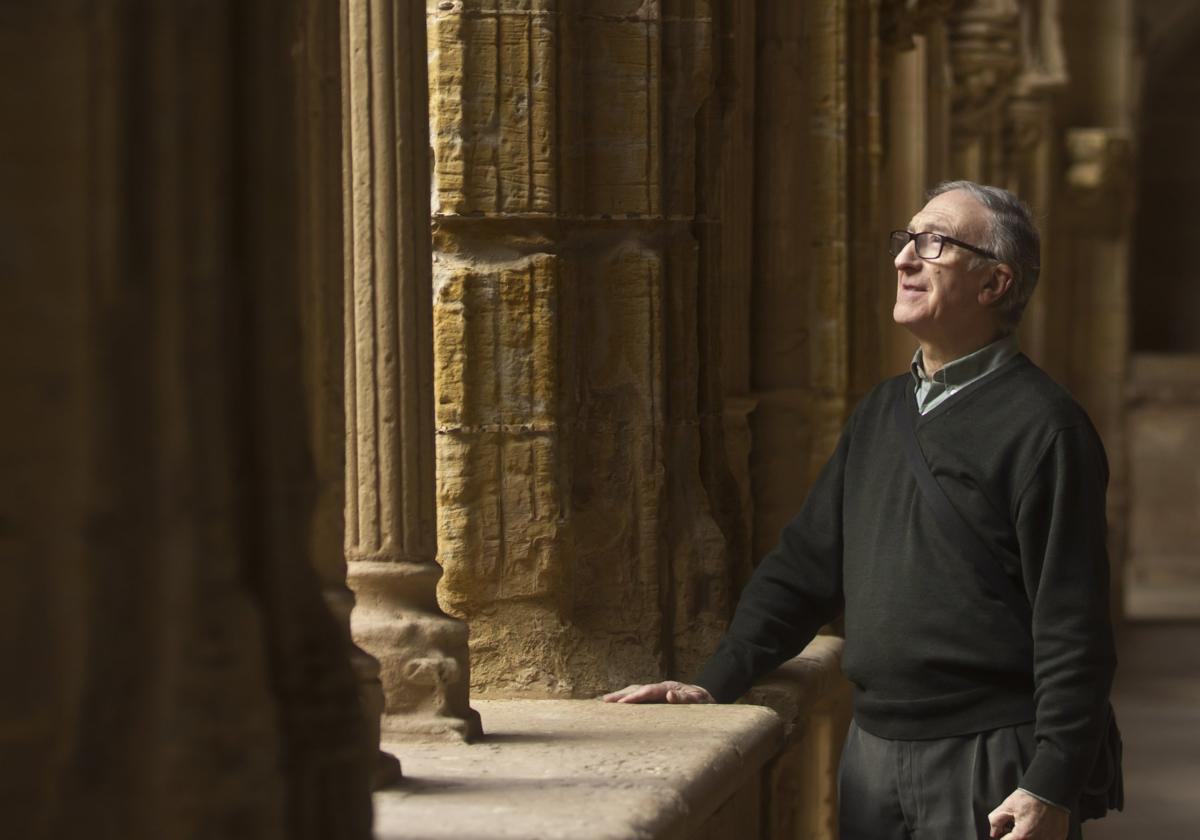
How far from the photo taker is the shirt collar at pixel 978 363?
10.5ft

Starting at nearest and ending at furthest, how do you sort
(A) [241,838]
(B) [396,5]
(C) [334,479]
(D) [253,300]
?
(A) [241,838], (D) [253,300], (C) [334,479], (B) [396,5]

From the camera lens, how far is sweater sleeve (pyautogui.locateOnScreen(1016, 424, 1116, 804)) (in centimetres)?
298

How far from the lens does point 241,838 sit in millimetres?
1852

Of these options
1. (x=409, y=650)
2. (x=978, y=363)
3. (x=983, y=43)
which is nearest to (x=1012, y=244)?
(x=978, y=363)

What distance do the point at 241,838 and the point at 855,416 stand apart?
1.77m

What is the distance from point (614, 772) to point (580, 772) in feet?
0.15

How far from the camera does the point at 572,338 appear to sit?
13.0 ft

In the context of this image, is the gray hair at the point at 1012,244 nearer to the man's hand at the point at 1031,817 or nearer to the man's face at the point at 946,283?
the man's face at the point at 946,283

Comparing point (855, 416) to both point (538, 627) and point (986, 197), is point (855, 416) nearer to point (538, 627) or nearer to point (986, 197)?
point (986, 197)

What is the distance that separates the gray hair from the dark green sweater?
0.11m

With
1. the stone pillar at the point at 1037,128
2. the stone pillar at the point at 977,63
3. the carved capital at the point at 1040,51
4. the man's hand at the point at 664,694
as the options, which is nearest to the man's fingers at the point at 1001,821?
the man's hand at the point at 664,694

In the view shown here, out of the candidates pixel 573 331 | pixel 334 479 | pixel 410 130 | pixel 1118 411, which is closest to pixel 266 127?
pixel 334 479

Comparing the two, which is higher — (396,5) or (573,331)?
(396,5)

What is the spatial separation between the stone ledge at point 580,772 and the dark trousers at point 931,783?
0.18 meters
